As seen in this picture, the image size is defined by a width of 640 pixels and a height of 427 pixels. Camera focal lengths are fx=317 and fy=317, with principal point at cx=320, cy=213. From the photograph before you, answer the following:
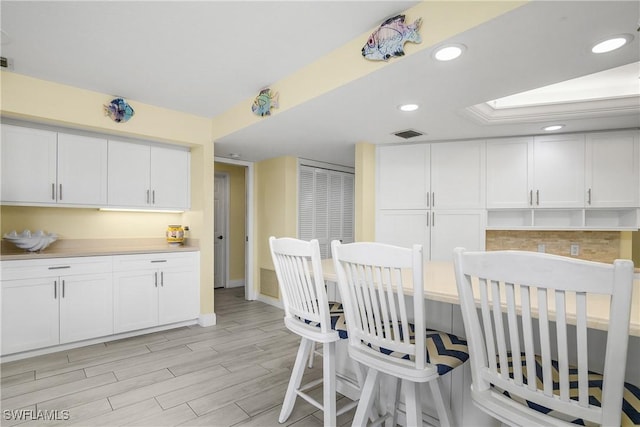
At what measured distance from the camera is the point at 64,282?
296 cm

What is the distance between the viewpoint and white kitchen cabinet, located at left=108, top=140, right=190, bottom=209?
342cm

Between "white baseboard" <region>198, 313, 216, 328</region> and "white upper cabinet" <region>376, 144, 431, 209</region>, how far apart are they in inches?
96.4

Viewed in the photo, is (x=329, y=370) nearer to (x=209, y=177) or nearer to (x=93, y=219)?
(x=209, y=177)

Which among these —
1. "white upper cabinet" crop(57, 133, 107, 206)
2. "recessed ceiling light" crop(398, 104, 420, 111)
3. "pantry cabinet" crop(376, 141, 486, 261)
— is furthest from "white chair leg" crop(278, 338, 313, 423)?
"white upper cabinet" crop(57, 133, 107, 206)

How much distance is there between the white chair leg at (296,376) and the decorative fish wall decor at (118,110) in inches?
112

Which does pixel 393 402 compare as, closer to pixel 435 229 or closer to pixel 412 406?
pixel 412 406

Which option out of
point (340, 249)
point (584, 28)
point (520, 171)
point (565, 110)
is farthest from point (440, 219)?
point (340, 249)

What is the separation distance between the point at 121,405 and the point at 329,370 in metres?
1.53

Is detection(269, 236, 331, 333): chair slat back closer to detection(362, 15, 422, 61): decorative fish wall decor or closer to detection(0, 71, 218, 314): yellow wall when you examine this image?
detection(362, 15, 422, 61): decorative fish wall decor

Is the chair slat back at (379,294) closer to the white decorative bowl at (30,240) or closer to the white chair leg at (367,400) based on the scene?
the white chair leg at (367,400)

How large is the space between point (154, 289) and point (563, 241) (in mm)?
4564

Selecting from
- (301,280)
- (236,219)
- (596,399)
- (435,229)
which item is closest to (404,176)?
(435,229)

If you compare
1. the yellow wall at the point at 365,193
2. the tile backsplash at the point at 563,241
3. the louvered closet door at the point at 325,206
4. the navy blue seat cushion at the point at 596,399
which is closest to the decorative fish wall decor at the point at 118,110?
the louvered closet door at the point at 325,206

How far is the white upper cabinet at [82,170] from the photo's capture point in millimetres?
3096
